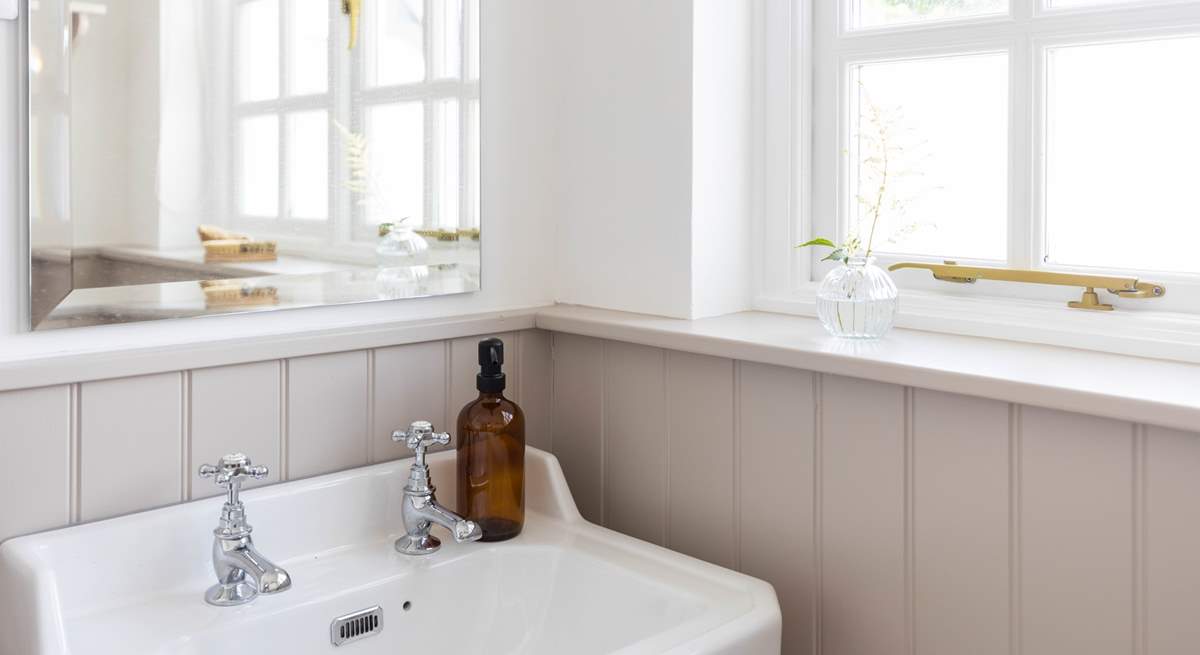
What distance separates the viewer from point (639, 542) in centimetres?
124

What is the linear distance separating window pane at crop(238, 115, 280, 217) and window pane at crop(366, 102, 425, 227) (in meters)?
0.12

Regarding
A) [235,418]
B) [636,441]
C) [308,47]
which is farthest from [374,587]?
[308,47]

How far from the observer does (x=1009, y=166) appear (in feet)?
4.16

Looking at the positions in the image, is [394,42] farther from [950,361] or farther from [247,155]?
[950,361]

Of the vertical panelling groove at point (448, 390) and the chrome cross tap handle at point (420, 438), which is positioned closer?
the chrome cross tap handle at point (420, 438)

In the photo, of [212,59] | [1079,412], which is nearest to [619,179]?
[212,59]

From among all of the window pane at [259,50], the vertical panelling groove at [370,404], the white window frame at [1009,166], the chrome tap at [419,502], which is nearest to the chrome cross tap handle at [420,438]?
the chrome tap at [419,502]

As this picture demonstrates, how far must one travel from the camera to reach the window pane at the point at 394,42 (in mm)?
1303

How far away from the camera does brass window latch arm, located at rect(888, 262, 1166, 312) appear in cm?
117

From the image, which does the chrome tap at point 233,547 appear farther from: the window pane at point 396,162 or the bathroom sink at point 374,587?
the window pane at point 396,162

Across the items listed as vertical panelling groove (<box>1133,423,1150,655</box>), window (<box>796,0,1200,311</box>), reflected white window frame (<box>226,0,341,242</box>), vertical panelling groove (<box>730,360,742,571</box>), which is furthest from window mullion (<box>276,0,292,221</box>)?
vertical panelling groove (<box>1133,423,1150,655</box>)

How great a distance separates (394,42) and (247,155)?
0.25 m

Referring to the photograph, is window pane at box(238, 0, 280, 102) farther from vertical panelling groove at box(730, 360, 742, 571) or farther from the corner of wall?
vertical panelling groove at box(730, 360, 742, 571)

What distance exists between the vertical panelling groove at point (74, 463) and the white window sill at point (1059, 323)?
35.1 inches
